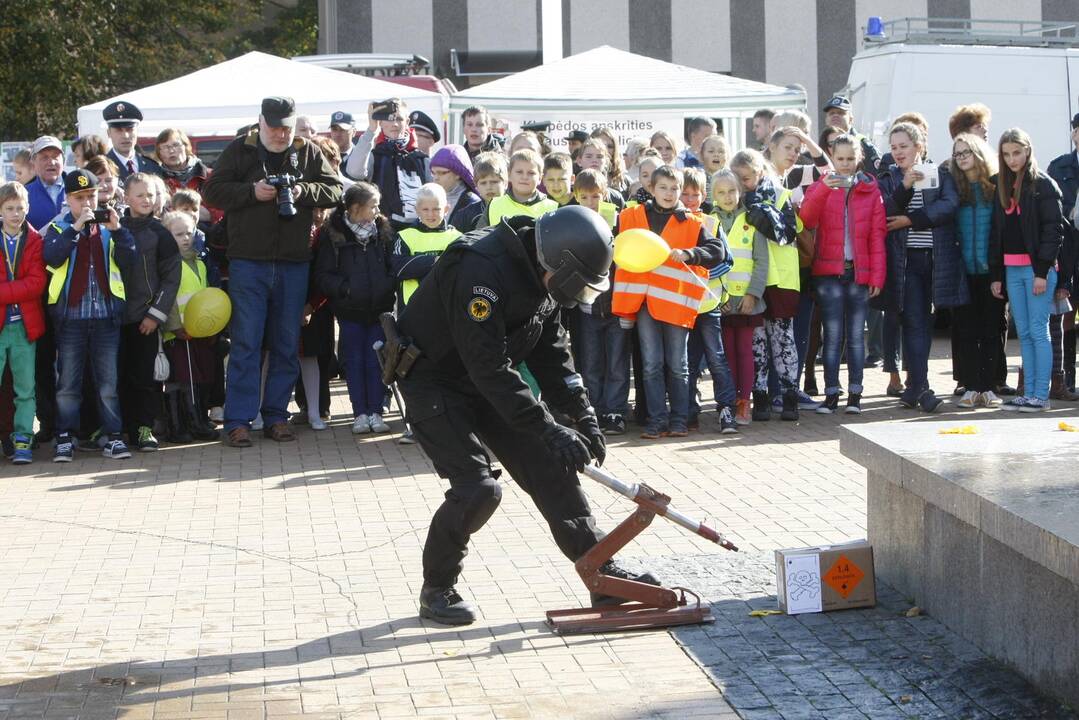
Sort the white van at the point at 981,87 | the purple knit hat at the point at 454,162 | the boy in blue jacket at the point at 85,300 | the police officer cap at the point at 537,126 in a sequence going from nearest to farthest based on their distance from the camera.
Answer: the boy in blue jacket at the point at 85,300, the purple knit hat at the point at 454,162, the police officer cap at the point at 537,126, the white van at the point at 981,87

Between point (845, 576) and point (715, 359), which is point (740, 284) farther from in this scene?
point (845, 576)

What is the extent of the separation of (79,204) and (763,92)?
9.27m

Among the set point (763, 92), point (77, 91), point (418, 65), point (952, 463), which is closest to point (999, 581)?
point (952, 463)

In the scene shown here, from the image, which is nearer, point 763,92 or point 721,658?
point 721,658

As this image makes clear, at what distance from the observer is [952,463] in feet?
20.8

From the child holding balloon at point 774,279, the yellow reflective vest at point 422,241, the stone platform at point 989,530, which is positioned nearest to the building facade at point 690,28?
the child holding balloon at point 774,279

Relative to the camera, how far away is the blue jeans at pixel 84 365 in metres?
10.4

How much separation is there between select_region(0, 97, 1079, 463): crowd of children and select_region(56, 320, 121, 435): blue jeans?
0.05 feet

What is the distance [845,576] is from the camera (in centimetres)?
648

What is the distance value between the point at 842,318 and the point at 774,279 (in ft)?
2.43

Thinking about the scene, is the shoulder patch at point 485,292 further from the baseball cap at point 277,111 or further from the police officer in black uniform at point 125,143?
the police officer in black uniform at point 125,143

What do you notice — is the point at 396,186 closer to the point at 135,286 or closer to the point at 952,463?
the point at 135,286

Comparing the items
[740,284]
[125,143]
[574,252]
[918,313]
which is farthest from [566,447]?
[125,143]

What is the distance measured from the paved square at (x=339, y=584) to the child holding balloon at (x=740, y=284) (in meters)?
0.68
